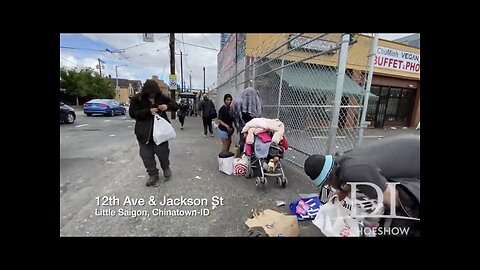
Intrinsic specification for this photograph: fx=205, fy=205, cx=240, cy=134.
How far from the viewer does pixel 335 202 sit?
1960 millimetres

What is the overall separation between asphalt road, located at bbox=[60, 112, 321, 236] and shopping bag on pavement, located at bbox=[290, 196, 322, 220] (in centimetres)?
10

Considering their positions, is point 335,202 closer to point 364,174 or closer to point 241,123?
point 364,174

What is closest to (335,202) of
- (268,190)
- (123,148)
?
(268,190)

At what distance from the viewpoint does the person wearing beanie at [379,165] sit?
1.52 meters

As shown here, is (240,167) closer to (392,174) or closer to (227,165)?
(227,165)

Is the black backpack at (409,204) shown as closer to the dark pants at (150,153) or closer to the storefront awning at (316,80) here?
the storefront awning at (316,80)

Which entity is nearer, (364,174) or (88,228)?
(364,174)

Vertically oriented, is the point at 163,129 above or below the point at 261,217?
above

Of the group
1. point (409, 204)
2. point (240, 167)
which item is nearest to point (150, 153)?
point (240, 167)

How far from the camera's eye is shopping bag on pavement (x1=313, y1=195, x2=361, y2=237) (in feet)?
5.85

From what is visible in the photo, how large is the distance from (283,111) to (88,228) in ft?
11.3
